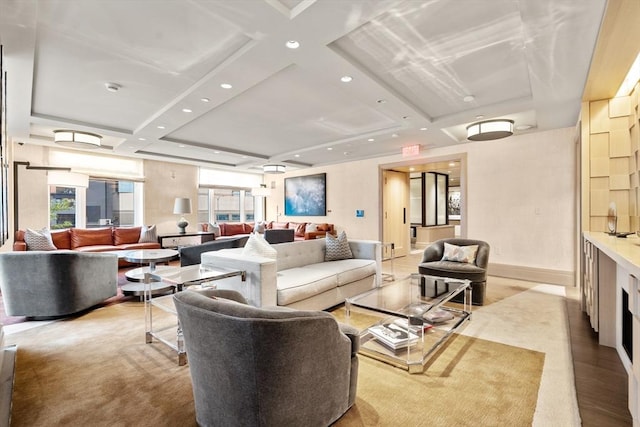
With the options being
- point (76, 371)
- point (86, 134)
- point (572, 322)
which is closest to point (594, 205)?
point (572, 322)

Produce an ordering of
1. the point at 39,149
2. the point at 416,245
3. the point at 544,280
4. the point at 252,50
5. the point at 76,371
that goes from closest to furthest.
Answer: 1. the point at 76,371
2. the point at 252,50
3. the point at 544,280
4. the point at 39,149
5. the point at 416,245

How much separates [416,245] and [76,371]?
848cm

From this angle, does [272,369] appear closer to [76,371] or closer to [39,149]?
[76,371]

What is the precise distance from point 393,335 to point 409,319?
434 millimetres

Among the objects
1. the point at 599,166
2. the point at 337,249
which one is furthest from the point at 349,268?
the point at 599,166

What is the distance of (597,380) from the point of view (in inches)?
81.5

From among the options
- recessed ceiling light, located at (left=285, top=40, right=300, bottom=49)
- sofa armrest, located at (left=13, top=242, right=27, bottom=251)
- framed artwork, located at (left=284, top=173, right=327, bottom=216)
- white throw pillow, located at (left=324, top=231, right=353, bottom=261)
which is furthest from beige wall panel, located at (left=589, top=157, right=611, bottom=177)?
sofa armrest, located at (left=13, top=242, right=27, bottom=251)

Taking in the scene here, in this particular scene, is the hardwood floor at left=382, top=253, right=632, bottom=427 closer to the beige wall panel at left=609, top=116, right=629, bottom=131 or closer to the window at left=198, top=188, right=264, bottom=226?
the beige wall panel at left=609, top=116, right=629, bottom=131

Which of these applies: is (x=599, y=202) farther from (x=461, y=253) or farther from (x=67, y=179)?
(x=67, y=179)

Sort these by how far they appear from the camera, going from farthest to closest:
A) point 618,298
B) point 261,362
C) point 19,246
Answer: point 19,246, point 618,298, point 261,362

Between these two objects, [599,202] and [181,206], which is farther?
[181,206]

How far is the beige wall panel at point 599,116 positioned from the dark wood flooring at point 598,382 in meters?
2.04

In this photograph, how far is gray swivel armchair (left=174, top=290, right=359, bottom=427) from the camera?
126 cm

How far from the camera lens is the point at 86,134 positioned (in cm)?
507
